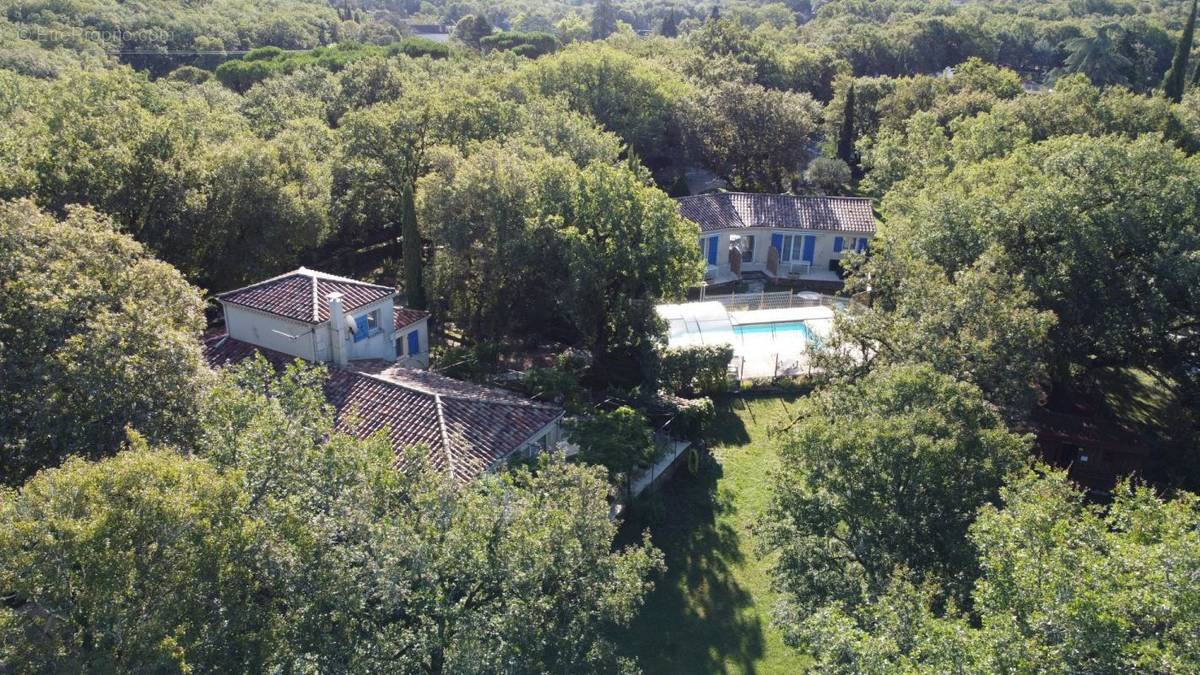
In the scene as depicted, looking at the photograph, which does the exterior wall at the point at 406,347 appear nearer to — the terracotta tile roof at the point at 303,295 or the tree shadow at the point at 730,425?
the terracotta tile roof at the point at 303,295

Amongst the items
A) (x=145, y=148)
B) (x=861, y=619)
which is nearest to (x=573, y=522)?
(x=861, y=619)

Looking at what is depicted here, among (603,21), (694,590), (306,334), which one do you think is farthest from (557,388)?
(603,21)

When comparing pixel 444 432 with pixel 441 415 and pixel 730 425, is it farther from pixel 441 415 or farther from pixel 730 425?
pixel 730 425

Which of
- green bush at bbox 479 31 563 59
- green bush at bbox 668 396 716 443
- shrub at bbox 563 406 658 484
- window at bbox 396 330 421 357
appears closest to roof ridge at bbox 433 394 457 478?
shrub at bbox 563 406 658 484

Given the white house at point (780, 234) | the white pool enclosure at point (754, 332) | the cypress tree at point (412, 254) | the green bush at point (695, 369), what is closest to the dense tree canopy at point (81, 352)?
the cypress tree at point (412, 254)

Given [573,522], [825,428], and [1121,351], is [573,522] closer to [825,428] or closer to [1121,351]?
[825,428]
